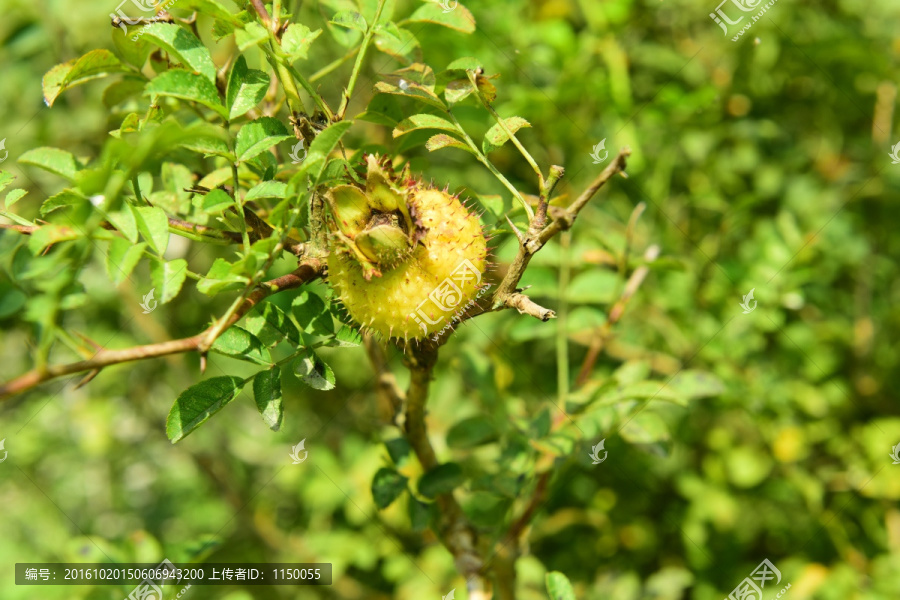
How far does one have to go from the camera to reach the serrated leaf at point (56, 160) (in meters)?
1.13

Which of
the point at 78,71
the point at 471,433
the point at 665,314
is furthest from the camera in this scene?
the point at 665,314

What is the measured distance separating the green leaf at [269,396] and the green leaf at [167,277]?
23cm

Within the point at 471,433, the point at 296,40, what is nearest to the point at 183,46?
the point at 296,40

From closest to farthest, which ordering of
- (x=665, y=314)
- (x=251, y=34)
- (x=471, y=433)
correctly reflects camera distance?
1. (x=251, y=34)
2. (x=471, y=433)
3. (x=665, y=314)

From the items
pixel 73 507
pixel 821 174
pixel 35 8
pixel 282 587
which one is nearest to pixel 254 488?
pixel 282 587

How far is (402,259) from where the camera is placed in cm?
112

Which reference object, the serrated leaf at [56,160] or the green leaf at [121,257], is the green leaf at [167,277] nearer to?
the green leaf at [121,257]

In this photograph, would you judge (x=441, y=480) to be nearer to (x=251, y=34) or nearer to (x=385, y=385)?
(x=385, y=385)

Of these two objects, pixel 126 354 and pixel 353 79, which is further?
pixel 353 79

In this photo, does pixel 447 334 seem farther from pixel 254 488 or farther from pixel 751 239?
pixel 254 488

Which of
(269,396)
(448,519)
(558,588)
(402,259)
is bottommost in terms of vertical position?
(448,519)

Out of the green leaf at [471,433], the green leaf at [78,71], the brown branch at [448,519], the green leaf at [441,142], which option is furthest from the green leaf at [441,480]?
the green leaf at [78,71]

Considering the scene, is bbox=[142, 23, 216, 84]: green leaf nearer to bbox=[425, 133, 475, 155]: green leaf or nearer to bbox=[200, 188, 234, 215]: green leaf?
bbox=[200, 188, 234, 215]: green leaf

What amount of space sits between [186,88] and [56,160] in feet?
0.95
